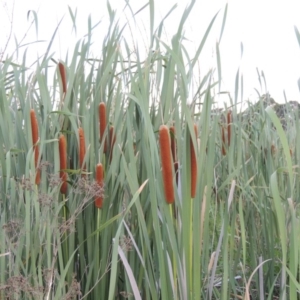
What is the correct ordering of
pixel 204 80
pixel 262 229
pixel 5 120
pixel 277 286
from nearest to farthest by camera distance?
pixel 204 80
pixel 5 120
pixel 262 229
pixel 277 286

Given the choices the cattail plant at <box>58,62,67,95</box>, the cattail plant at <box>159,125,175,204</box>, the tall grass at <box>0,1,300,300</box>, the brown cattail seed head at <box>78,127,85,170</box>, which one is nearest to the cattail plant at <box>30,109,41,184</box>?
the tall grass at <box>0,1,300,300</box>

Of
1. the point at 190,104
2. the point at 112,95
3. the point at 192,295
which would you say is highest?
the point at 112,95

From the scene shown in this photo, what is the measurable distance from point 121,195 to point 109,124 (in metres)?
0.24

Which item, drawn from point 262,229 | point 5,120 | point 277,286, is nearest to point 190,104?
point 5,120

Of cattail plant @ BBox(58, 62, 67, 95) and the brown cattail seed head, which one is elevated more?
cattail plant @ BBox(58, 62, 67, 95)

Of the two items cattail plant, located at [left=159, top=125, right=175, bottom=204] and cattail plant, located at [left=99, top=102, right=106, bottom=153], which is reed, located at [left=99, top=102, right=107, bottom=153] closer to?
cattail plant, located at [left=99, top=102, right=106, bottom=153]

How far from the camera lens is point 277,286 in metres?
1.91

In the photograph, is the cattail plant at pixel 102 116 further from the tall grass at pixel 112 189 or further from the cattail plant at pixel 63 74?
the cattail plant at pixel 63 74

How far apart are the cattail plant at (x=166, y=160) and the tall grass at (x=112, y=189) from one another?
0.04 meters

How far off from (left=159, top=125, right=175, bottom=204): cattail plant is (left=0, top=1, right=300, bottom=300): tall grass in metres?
0.04

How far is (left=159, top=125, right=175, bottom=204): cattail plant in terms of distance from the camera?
37.5 inches

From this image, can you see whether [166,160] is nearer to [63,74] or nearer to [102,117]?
[102,117]

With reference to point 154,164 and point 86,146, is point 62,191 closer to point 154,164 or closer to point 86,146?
point 86,146

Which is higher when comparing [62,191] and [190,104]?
[190,104]
